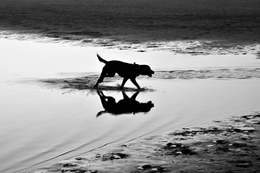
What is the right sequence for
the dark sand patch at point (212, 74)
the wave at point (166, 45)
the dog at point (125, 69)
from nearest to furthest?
the dog at point (125, 69) → the dark sand patch at point (212, 74) → the wave at point (166, 45)

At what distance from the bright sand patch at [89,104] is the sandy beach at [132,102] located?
23 mm

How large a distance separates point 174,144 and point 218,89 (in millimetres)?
5659

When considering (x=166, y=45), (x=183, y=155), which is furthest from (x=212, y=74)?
(x=183, y=155)

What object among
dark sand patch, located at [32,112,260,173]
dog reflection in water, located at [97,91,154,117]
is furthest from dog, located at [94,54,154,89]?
dark sand patch, located at [32,112,260,173]

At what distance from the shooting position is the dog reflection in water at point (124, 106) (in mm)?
12373

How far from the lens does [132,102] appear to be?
523 inches

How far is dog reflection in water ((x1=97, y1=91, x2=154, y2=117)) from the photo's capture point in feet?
40.6

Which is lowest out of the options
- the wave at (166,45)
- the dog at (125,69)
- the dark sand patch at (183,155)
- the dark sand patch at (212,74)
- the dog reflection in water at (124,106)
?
the dark sand patch at (183,155)

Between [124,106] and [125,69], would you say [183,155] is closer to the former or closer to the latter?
[124,106]

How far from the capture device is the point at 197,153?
8.83 meters

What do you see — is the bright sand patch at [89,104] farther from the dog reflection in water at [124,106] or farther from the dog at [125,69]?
the dog at [125,69]

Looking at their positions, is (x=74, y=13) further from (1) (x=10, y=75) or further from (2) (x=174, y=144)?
(2) (x=174, y=144)

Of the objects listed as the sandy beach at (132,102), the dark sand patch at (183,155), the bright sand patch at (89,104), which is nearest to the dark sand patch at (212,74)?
the sandy beach at (132,102)

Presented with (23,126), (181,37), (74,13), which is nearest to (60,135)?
(23,126)
